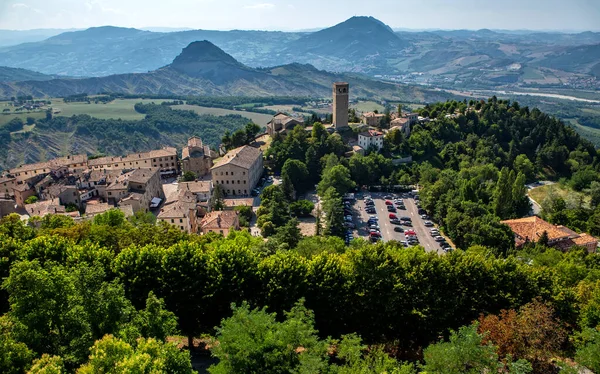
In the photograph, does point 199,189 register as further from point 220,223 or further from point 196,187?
point 220,223

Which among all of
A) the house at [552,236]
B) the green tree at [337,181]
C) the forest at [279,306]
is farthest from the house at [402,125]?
the forest at [279,306]

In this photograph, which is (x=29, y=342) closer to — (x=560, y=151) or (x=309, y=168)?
(x=309, y=168)

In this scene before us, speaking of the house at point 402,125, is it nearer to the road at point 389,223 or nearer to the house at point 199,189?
the road at point 389,223

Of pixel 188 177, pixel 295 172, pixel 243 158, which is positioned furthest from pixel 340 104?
pixel 188 177

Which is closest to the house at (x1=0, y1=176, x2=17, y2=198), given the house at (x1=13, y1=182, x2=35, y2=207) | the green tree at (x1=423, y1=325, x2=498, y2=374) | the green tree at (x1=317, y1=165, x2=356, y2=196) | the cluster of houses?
the cluster of houses

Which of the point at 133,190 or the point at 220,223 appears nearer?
the point at 220,223

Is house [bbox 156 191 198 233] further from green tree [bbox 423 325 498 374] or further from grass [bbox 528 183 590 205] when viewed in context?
grass [bbox 528 183 590 205]

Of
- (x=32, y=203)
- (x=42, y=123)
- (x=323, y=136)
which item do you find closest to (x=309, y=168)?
(x=323, y=136)
